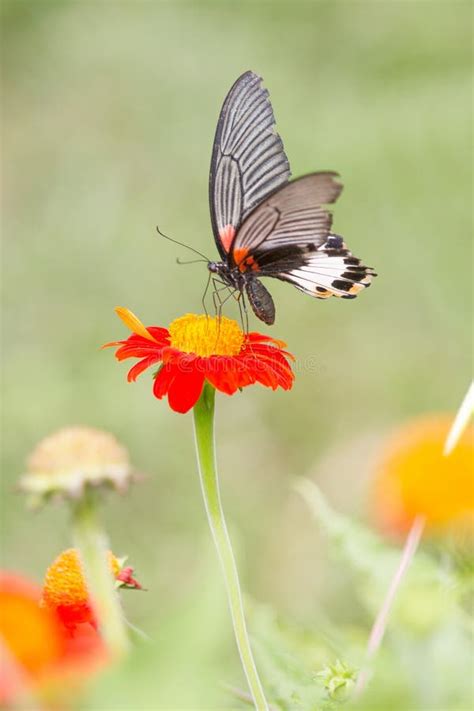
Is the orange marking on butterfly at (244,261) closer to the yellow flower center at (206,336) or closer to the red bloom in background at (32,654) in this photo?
the yellow flower center at (206,336)

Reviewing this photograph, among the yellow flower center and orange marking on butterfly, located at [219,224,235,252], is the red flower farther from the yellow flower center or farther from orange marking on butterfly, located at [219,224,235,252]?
orange marking on butterfly, located at [219,224,235,252]

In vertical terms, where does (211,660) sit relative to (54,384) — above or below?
below

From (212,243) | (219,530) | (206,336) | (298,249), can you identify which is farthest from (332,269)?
(212,243)

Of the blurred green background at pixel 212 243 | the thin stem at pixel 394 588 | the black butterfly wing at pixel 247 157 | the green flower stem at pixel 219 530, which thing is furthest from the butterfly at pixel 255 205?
the blurred green background at pixel 212 243

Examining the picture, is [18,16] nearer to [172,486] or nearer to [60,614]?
[172,486]

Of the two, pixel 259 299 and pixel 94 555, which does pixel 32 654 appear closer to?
pixel 94 555

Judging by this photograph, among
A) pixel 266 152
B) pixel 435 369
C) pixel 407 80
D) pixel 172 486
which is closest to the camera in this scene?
pixel 266 152

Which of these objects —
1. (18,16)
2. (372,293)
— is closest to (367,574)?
(372,293)
